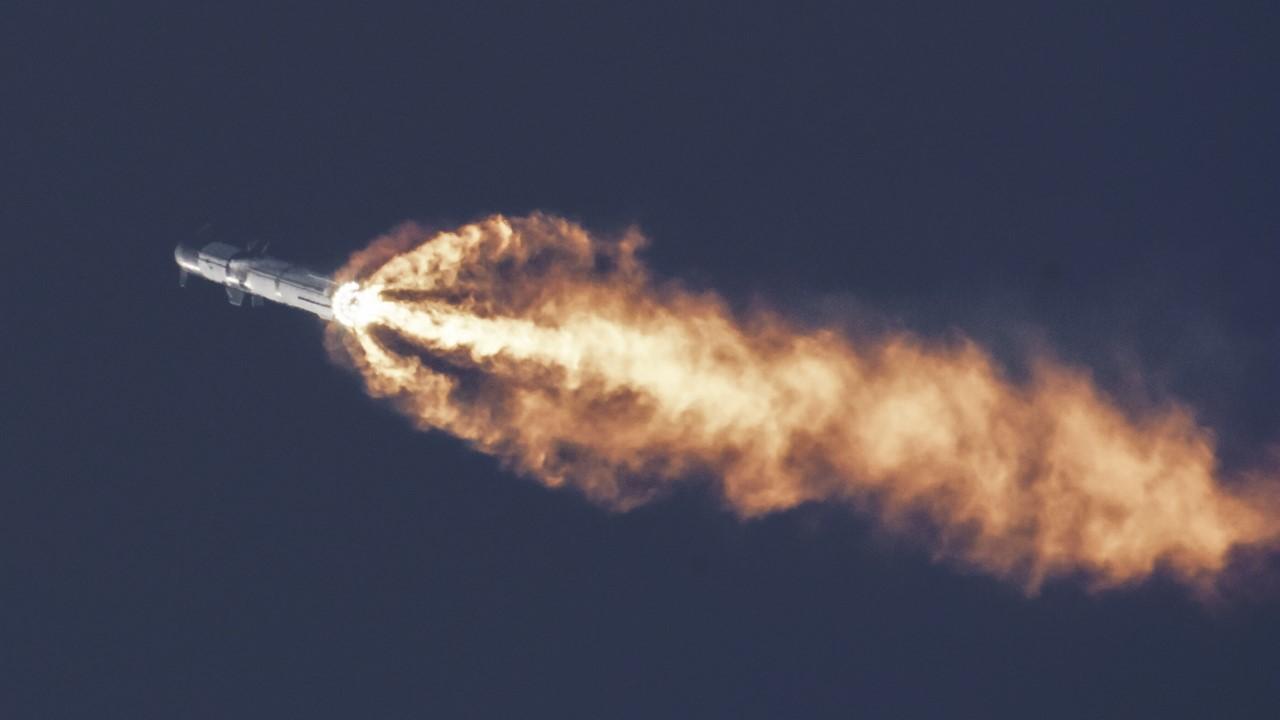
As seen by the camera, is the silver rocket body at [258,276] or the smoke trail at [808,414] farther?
the smoke trail at [808,414]

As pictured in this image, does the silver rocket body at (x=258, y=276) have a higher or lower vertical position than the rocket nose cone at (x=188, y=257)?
lower

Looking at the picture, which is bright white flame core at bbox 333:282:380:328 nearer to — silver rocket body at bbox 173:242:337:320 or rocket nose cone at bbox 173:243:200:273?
silver rocket body at bbox 173:242:337:320

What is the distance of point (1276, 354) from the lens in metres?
57.8

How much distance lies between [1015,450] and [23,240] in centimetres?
4446

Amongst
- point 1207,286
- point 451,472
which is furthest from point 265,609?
point 1207,286

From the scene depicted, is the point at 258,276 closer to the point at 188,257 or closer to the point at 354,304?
the point at 188,257

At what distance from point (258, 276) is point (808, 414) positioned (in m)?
22.1

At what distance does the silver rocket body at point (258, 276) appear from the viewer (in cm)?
5247

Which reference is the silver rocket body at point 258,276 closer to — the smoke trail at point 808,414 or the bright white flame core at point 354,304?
the bright white flame core at point 354,304

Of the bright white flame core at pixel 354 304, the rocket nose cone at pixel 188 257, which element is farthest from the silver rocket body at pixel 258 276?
the bright white flame core at pixel 354 304

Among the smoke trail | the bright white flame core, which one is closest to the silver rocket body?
the bright white flame core

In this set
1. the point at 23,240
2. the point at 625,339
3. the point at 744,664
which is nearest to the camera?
the point at 625,339

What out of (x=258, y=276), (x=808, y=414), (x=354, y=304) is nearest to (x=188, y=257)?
(x=258, y=276)

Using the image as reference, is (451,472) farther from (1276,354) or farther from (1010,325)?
(1276,354)
